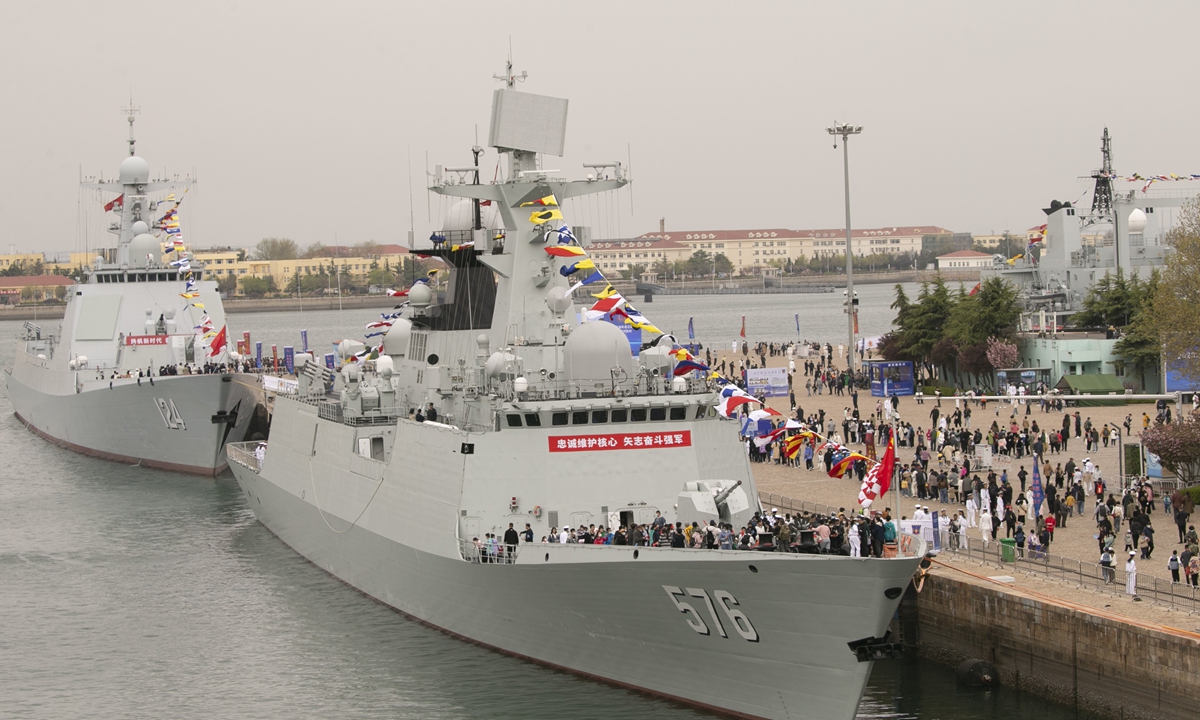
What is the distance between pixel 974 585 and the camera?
19.8 meters

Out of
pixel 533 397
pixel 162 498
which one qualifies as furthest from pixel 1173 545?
pixel 162 498

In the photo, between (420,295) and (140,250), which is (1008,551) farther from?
(140,250)

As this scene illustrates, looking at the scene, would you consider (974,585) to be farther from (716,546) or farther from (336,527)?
(336,527)

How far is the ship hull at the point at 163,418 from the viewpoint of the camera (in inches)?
1657

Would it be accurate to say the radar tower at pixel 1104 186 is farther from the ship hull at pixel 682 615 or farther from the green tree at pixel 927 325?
the ship hull at pixel 682 615

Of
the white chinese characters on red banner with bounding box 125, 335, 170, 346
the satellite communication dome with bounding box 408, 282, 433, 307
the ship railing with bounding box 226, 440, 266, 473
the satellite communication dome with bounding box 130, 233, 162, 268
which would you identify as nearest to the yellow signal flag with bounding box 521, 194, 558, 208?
the satellite communication dome with bounding box 408, 282, 433, 307

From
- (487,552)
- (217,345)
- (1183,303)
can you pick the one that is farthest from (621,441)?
(217,345)

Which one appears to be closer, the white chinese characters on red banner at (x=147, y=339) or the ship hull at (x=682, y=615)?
the ship hull at (x=682, y=615)

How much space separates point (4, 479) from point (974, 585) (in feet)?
114

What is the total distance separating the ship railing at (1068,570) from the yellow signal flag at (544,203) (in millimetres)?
9168

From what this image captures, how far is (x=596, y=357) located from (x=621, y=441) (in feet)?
4.87

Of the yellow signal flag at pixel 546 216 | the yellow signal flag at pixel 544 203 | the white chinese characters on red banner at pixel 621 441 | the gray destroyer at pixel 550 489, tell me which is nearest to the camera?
the gray destroyer at pixel 550 489

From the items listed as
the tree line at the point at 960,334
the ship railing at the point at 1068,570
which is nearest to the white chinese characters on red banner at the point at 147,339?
the tree line at the point at 960,334

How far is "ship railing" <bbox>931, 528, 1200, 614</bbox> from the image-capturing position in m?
18.2
